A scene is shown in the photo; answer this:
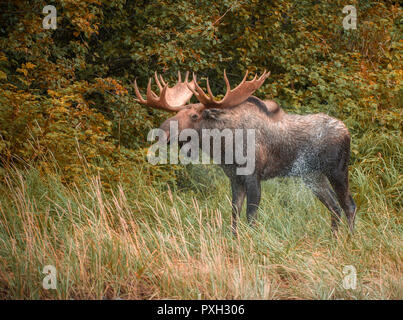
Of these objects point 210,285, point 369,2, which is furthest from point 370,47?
point 210,285

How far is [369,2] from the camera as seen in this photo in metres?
11.6

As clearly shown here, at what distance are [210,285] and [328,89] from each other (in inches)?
234

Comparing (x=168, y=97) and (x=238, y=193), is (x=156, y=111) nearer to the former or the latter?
(x=168, y=97)

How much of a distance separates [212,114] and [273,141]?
0.79 metres

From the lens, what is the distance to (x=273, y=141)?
623 centimetres

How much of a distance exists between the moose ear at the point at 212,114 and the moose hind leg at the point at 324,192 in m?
1.33

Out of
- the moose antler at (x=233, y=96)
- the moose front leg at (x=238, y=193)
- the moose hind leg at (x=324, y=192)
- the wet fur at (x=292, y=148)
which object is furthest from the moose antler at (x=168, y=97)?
the moose hind leg at (x=324, y=192)

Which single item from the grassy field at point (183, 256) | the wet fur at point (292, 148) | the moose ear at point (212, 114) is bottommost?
the grassy field at point (183, 256)

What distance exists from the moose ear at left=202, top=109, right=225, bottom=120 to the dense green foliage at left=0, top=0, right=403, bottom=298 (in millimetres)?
964

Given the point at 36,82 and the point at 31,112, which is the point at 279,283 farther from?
the point at 36,82

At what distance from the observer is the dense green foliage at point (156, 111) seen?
543 cm

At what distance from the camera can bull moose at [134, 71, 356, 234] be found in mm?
6031

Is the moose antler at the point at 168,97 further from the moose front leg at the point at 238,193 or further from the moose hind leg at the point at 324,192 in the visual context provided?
the moose hind leg at the point at 324,192

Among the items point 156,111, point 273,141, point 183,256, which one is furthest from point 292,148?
point 156,111
